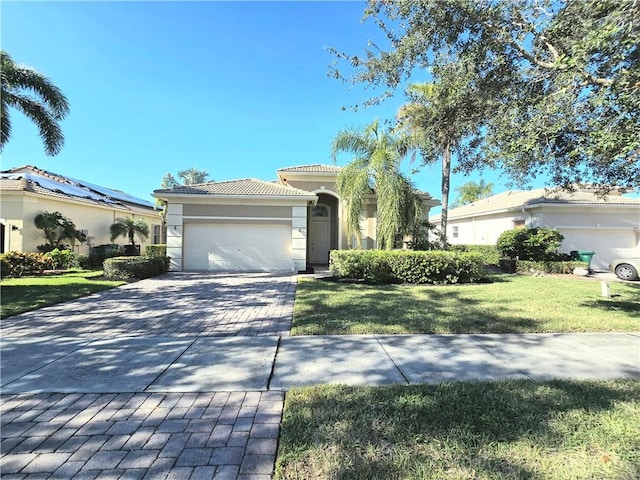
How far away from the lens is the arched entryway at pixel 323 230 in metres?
18.0

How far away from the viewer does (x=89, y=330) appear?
5559 millimetres

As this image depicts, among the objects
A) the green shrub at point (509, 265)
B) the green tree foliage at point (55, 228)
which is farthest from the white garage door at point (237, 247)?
the green shrub at point (509, 265)

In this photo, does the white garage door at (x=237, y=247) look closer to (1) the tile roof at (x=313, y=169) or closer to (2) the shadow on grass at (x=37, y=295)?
(1) the tile roof at (x=313, y=169)

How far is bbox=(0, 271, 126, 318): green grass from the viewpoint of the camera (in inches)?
285

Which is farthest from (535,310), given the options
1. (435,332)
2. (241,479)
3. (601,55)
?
(241,479)

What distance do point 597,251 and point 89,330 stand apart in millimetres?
22289

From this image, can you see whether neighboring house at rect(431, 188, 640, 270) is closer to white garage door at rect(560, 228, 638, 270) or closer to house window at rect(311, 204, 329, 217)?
white garage door at rect(560, 228, 638, 270)

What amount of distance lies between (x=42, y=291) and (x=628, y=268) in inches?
826

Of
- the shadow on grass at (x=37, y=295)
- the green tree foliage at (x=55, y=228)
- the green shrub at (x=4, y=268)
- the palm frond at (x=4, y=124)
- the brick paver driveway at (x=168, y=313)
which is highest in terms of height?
the palm frond at (x=4, y=124)

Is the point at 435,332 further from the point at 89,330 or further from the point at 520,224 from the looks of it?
the point at 520,224

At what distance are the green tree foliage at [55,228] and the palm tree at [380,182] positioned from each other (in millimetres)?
12654

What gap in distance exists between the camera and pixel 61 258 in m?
13.9

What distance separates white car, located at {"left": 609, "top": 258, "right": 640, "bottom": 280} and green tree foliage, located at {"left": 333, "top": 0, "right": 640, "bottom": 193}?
836 centimetres

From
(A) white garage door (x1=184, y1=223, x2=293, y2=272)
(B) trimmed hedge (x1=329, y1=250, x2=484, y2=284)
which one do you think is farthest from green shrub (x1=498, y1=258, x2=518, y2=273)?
(A) white garage door (x1=184, y1=223, x2=293, y2=272)
